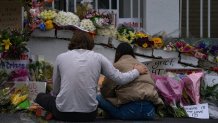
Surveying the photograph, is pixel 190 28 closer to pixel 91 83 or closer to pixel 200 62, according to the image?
pixel 200 62

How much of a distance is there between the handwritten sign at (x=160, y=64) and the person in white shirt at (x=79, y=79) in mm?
2550

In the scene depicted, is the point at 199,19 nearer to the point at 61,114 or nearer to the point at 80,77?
the point at 80,77

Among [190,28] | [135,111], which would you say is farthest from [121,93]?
[190,28]

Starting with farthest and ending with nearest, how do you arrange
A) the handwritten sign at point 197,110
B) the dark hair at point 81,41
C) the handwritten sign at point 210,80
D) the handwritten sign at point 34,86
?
the handwritten sign at point 210,80, the handwritten sign at point 34,86, the handwritten sign at point 197,110, the dark hair at point 81,41

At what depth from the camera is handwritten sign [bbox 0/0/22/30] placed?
8641 millimetres

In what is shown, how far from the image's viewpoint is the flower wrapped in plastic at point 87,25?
9.37 meters

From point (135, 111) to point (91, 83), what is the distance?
2.44 ft

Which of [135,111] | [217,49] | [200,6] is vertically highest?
[200,6]

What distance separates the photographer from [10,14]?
28.5 feet

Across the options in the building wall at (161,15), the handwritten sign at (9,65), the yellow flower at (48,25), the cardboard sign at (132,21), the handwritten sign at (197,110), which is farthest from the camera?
the cardboard sign at (132,21)

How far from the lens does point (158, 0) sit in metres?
10.5

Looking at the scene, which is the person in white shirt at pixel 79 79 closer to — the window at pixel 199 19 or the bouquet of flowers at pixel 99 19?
the bouquet of flowers at pixel 99 19

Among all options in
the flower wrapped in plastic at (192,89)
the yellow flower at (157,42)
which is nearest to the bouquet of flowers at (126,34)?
the yellow flower at (157,42)

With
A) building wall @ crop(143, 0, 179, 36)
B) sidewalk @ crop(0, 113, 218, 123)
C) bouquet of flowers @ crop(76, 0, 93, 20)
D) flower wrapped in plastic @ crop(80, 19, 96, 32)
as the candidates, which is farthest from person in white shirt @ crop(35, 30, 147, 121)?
building wall @ crop(143, 0, 179, 36)
